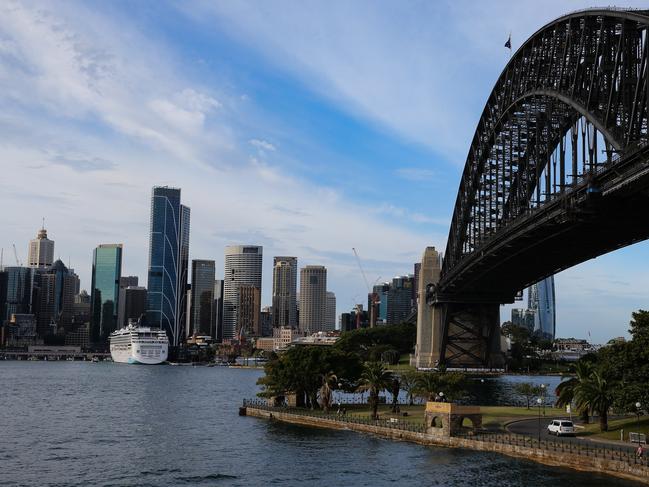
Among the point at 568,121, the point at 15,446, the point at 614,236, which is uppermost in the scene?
the point at 568,121

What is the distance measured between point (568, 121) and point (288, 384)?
50517 millimetres

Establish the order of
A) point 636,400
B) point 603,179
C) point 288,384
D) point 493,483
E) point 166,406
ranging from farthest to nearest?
1. point 166,406
2. point 288,384
3. point 603,179
4. point 636,400
5. point 493,483

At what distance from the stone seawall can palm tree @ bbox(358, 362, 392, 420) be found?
16.9ft

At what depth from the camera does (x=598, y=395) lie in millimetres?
65500

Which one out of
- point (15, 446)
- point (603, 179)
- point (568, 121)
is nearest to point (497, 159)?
point (568, 121)

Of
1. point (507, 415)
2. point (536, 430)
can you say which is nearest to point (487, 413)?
point (507, 415)

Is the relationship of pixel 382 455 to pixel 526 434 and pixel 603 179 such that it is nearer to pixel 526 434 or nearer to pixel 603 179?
pixel 526 434

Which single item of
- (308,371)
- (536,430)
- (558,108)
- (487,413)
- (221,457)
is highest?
(558,108)

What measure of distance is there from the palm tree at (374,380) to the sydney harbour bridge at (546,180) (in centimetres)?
2532

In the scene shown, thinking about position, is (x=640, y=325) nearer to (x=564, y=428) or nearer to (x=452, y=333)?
(x=564, y=428)

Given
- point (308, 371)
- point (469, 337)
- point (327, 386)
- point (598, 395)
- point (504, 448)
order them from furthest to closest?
point (469, 337)
point (308, 371)
point (327, 386)
point (598, 395)
point (504, 448)

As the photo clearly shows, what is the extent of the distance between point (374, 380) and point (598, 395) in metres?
24.2

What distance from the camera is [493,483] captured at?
5234cm

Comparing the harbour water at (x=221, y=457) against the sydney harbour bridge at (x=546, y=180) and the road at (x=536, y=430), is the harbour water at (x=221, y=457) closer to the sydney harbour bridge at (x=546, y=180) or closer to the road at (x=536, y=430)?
the road at (x=536, y=430)
